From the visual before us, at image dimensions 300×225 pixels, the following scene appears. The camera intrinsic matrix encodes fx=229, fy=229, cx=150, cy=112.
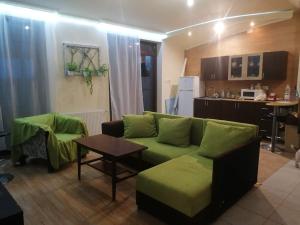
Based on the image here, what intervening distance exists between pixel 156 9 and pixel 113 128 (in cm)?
230

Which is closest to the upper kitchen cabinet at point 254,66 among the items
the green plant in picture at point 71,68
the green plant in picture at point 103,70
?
the green plant in picture at point 103,70

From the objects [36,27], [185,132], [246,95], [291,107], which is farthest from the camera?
[246,95]

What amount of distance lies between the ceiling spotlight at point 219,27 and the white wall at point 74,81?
2563mm

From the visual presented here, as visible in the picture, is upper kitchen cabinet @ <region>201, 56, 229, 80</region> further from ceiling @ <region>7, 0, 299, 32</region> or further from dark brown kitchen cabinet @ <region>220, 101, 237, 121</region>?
ceiling @ <region>7, 0, 299, 32</region>

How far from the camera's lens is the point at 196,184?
201 cm

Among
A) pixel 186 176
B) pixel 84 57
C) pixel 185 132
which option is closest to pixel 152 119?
pixel 185 132

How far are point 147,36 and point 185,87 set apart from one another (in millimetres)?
1654

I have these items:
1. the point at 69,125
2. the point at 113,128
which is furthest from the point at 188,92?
the point at 69,125

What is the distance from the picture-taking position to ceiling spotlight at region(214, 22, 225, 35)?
5.16m

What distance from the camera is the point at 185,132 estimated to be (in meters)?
3.12

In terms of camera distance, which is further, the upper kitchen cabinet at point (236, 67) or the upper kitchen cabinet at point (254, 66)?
the upper kitchen cabinet at point (236, 67)

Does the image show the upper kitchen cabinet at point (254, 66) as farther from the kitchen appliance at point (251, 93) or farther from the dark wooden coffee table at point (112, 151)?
the dark wooden coffee table at point (112, 151)

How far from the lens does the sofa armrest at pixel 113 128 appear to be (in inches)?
139

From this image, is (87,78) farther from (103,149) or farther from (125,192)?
(125,192)
